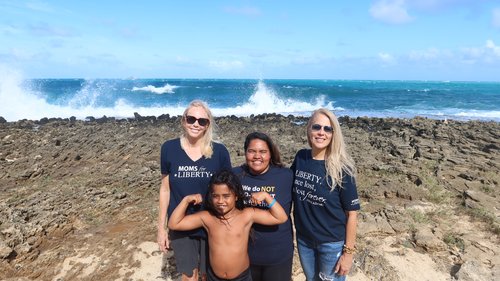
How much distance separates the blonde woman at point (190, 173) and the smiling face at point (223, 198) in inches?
12.4

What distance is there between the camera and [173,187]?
10.5 feet

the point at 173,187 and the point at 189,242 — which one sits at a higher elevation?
the point at 173,187

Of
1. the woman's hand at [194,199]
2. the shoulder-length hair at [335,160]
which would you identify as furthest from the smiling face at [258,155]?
the woman's hand at [194,199]

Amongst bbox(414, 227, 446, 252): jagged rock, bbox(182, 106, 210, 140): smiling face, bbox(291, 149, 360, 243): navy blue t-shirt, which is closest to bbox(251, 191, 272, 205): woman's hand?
bbox(291, 149, 360, 243): navy blue t-shirt

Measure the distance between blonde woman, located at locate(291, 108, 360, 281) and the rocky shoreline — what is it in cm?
177

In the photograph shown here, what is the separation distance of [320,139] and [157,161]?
7.12 metres

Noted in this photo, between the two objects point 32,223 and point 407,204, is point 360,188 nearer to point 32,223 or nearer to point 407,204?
point 407,204

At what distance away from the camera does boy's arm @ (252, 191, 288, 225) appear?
110 inches

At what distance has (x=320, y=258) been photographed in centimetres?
298

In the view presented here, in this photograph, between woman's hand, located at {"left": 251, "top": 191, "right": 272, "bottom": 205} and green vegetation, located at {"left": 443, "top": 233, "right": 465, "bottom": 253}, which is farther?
green vegetation, located at {"left": 443, "top": 233, "right": 465, "bottom": 253}

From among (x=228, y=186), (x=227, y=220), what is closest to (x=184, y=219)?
(x=227, y=220)

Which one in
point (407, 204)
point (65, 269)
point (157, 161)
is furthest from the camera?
point (157, 161)

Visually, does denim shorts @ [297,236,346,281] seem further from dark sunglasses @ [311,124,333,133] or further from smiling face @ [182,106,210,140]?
smiling face @ [182,106,210,140]

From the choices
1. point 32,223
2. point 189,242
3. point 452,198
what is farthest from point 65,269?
point 452,198
